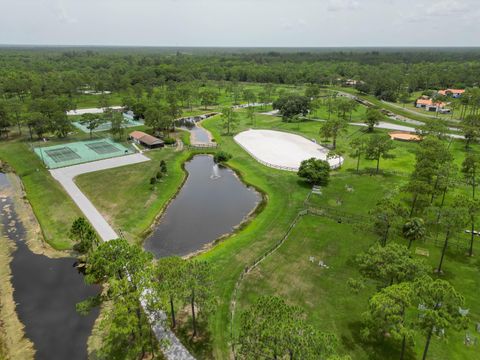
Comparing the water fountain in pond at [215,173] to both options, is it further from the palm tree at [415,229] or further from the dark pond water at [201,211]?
the palm tree at [415,229]

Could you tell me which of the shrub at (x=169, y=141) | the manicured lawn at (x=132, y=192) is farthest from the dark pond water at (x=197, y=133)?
the manicured lawn at (x=132, y=192)

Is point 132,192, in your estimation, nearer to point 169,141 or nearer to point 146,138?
point 146,138

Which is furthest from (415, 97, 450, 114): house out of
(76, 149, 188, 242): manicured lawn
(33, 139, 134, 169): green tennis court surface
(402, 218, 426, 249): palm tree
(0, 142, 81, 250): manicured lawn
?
(0, 142, 81, 250): manicured lawn

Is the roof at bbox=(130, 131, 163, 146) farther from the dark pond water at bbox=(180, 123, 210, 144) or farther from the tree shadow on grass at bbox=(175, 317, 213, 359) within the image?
the tree shadow on grass at bbox=(175, 317, 213, 359)

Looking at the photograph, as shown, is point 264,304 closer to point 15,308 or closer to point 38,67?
point 15,308

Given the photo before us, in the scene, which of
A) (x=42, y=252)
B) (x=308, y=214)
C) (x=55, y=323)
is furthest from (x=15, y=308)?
(x=308, y=214)
